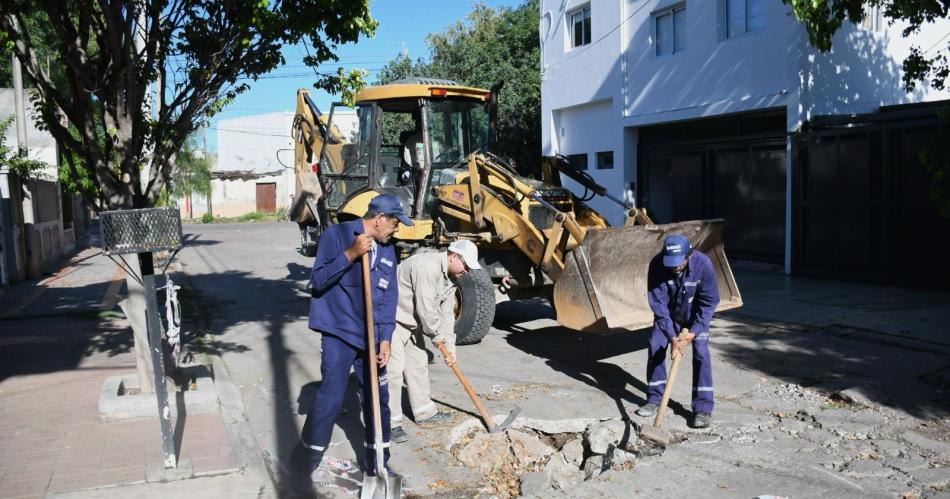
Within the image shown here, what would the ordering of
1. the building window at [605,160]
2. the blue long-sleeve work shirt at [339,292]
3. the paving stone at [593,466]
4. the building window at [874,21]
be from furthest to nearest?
1. the building window at [605,160]
2. the building window at [874,21]
3. the paving stone at [593,466]
4. the blue long-sleeve work shirt at [339,292]

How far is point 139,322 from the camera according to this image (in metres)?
6.12

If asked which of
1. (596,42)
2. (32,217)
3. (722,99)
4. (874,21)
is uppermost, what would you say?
(596,42)

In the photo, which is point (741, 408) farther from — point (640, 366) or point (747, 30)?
point (747, 30)

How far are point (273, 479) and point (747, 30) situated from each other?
43.7ft

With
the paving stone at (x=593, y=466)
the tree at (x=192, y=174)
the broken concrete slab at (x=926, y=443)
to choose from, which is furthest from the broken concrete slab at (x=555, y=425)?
the tree at (x=192, y=174)

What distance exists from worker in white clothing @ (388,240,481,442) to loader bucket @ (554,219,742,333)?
5.68 feet

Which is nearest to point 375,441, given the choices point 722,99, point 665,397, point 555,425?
point 555,425

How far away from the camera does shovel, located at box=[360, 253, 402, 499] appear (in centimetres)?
440

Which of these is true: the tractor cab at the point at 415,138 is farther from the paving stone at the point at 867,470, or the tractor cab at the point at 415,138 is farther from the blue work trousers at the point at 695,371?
the paving stone at the point at 867,470

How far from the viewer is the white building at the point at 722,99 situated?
1370cm

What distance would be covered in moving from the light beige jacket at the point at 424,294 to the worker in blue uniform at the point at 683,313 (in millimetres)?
1706

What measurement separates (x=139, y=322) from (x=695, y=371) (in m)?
4.53

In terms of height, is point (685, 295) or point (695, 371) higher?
point (685, 295)

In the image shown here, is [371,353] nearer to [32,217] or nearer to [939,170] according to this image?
[939,170]
